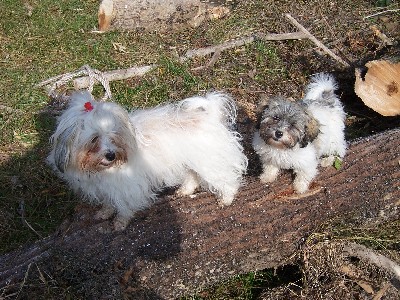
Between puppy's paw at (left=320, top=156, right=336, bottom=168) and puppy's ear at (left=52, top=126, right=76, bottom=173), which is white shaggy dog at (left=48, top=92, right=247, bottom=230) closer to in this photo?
puppy's ear at (left=52, top=126, right=76, bottom=173)

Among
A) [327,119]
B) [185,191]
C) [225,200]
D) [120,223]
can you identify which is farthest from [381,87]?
[120,223]

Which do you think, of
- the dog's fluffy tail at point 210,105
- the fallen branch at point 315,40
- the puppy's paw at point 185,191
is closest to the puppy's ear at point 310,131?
the dog's fluffy tail at point 210,105

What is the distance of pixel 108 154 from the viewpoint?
387 cm

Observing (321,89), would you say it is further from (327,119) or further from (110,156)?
(110,156)

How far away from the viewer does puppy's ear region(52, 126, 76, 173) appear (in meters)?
3.89

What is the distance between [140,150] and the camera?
429 centimetres

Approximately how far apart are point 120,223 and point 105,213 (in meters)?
0.28

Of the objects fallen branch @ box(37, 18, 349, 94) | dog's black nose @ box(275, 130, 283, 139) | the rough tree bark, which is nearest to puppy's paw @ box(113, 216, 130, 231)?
dog's black nose @ box(275, 130, 283, 139)

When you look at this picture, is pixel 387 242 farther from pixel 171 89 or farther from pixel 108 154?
pixel 171 89

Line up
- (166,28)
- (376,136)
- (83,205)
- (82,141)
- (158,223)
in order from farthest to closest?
1. (166,28)
2. (376,136)
3. (83,205)
4. (158,223)
5. (82,141)

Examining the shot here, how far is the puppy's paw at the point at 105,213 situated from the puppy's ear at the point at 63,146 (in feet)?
2.07

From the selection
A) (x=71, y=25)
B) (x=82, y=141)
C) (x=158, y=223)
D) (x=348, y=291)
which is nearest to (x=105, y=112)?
(x=82, y=141)

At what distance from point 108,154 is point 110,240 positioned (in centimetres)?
81

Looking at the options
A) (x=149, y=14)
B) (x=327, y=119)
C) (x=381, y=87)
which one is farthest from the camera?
(x=149, y=14)
